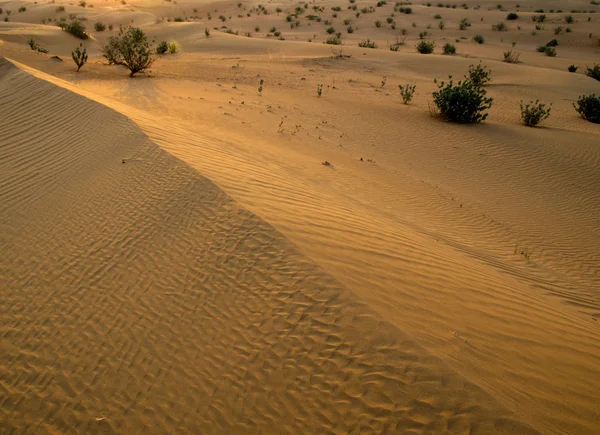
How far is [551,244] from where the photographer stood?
5691mm

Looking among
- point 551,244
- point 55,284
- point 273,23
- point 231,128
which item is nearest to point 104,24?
point 273,23

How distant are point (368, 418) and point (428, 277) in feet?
5.32

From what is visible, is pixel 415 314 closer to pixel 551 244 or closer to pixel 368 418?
pixel 368 418

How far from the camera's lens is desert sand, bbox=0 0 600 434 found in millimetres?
2537

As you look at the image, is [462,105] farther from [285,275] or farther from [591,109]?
[285,275]

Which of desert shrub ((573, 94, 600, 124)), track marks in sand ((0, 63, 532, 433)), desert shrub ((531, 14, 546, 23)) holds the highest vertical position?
desert shrub ((531, 14, 546, 23))

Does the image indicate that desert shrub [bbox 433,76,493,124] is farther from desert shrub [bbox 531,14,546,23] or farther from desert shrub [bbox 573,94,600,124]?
desert shrub [bbox 531,14,546,23]

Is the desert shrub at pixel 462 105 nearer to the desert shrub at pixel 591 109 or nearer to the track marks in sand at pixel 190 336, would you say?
the desert shrub at pixel 591 109

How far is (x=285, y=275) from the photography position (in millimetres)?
3311

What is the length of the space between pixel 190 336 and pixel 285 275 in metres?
0.94

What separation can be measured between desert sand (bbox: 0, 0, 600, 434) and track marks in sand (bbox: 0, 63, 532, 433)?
0.05 feet

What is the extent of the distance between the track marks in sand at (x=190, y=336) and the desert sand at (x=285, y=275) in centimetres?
2

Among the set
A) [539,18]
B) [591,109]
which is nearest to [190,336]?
[591,109]

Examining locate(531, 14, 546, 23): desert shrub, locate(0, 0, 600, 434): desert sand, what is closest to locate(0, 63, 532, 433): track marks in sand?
locate(0, 0, 600, 434): desert sand
